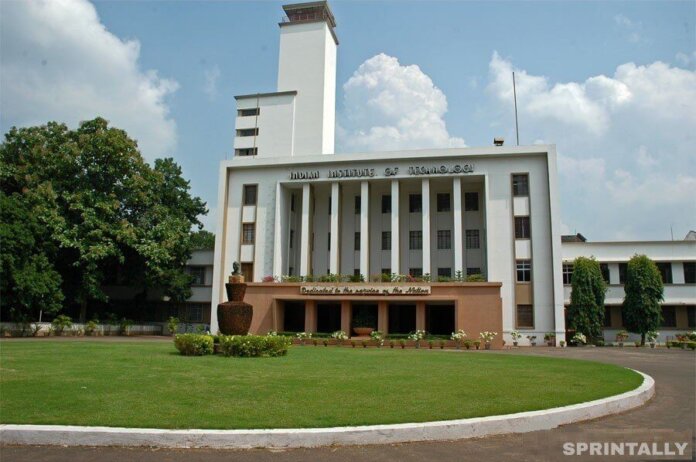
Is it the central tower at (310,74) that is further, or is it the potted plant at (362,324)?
the central tower at (310,74)

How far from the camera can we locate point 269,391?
9930 mm

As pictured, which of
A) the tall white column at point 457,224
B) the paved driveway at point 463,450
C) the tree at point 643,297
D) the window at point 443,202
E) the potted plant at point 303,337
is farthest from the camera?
the window at point 443,202

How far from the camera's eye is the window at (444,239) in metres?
38.8

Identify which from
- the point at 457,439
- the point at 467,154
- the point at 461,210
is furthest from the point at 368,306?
the point at 457,439

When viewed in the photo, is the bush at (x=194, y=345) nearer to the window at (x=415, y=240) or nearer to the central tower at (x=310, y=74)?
the window at (x=415, y=240)

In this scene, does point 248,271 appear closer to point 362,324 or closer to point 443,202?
point 362,324

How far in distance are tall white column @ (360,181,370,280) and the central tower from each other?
18.4 metres

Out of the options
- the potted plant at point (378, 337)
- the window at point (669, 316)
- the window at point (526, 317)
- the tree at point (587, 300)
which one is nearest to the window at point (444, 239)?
the window at point (526, 317)

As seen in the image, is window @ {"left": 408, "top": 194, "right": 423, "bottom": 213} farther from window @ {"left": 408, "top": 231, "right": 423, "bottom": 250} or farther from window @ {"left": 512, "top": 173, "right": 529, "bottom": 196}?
window @ {"left": 512, "top": 173, "right": 529, "bottom": 196}

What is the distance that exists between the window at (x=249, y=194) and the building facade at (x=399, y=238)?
0.26 feet

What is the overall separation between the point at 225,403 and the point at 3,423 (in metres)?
2.96

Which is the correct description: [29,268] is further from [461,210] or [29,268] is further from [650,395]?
[650,395]

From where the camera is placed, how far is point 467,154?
35.8m

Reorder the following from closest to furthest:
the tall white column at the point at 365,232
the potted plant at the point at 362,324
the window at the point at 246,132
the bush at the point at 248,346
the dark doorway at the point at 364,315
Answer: the bush at the point at 248,346
the potted plant at the point at 362,324
the dark doorway at the point at 364,315
the tall white column at the point at 365,232
the window at the point at 246,132
